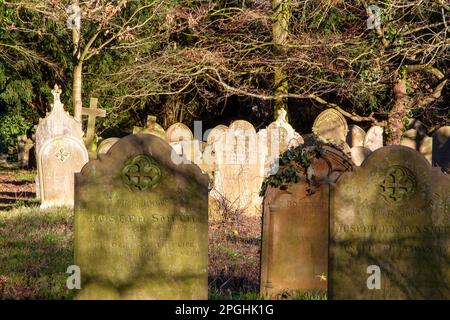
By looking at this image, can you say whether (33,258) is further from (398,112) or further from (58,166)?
(398,112)

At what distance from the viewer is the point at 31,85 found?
2798 centimetres

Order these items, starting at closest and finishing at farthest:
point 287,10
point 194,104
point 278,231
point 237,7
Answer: point 278,231
point 287,10
point 237,7
point 194,104

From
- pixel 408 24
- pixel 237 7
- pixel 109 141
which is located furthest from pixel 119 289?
pixel 237 7

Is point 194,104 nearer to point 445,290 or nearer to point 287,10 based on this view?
point 287,10

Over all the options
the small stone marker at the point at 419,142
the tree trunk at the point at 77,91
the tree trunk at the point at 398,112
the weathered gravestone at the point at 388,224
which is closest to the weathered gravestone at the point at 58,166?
the tree trunk at the point at 77,91

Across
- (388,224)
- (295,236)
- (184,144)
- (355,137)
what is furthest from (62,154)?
(388,224)

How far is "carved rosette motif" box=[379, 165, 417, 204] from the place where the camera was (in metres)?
6.82

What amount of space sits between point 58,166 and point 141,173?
8.75 m

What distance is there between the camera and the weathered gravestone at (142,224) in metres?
6.84

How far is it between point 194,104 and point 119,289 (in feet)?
69.7

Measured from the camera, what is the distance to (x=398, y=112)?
68.4 ft

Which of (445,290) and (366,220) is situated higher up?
(366,220)

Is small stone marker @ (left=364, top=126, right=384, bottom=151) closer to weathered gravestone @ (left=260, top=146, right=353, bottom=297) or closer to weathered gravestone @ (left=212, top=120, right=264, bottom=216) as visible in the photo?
weathered gravestone @ (left=212, top=120, right=264, bottom=216)

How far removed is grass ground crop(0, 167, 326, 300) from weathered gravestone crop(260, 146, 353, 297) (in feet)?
0.75
